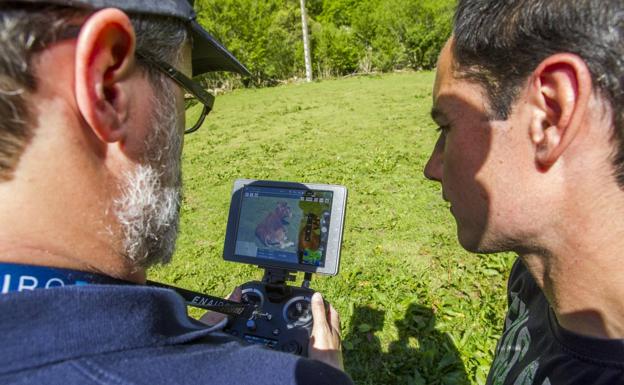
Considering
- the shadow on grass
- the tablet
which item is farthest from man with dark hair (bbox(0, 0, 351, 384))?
the shadow on grass

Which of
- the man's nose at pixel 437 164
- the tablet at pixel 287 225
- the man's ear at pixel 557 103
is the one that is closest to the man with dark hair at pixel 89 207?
the man's ear at pixel 557 103

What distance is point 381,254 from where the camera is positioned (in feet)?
14.9

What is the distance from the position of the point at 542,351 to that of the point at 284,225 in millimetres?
1264

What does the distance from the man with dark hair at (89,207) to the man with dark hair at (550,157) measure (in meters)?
0.70

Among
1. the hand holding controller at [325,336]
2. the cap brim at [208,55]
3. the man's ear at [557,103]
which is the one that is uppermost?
the cap brim at [208,55]

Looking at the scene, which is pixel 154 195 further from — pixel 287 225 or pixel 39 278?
pixel 287 225

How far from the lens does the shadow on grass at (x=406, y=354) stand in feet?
9.90

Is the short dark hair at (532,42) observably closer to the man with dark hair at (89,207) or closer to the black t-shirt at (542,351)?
the black t-shirt at (542,351)

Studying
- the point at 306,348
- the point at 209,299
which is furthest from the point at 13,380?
the point at 306,348

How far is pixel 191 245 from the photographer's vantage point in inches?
207

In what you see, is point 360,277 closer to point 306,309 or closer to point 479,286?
point 479,286

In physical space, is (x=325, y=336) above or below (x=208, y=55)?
below

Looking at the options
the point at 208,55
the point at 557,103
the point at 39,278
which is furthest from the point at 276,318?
the point at 557,103

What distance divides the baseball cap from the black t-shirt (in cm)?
132
